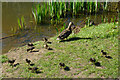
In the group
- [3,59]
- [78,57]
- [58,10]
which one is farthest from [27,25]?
[78,57]

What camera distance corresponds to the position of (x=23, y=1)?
15.8m

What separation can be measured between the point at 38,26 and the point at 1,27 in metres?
2.33

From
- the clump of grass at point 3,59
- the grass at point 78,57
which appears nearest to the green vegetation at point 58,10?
the grass at point 78,57

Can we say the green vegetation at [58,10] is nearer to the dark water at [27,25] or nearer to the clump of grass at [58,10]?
the clump of grass at [58,10]

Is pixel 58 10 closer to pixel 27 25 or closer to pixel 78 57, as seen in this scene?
pixel 27 25

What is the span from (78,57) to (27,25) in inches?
228

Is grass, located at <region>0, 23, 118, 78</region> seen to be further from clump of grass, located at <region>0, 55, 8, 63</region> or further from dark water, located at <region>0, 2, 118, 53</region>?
dark water, located at <region>0, 2, 118, 53</region>

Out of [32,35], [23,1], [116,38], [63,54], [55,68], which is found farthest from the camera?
[23,1]

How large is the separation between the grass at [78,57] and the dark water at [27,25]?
1.60 metres

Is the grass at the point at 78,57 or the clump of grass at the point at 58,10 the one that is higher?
the clump of grass at the point at 58,10

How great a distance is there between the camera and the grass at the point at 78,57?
516cm

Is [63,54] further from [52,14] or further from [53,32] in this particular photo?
[52,14]

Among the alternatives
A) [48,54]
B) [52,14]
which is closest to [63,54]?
[48,54]

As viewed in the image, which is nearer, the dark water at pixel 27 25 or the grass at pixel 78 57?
the grass at pixel 78 57
